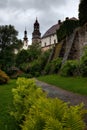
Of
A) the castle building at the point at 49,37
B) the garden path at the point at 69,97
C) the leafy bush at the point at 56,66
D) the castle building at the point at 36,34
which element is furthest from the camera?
the castle building at the point at 36,34

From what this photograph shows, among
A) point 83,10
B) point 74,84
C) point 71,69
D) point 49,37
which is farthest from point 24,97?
point 49,37

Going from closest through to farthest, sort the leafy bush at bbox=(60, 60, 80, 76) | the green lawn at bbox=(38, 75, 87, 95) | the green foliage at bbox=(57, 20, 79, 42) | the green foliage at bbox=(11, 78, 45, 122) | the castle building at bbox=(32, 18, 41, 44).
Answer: the green foliage at bbox=(11, 78, 45, 122) → the green lawn at bbox=(38, 75, 87, 95) → the leafy bush at bbox=(60, 60, 80, 76) → the green foliage at bbox=(57, 20, 79, 42) → the castle building at bbox=(32, 18, 41, 44)

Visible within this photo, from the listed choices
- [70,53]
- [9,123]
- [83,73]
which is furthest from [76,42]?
[9,123]

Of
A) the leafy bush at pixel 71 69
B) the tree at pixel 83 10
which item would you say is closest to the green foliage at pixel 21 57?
the tree at pixel 83 10

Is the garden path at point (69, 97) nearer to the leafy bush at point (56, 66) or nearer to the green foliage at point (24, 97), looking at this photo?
the green foliage at point (24, 97)

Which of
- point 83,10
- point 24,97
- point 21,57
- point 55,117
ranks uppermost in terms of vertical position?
point 83,10

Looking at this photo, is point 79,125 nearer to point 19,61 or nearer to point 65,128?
point 65,128

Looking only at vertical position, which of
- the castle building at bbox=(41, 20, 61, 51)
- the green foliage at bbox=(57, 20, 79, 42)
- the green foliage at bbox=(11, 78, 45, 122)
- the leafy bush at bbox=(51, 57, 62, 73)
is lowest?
the green foliage at bbox=(11, 78, 45, 122)

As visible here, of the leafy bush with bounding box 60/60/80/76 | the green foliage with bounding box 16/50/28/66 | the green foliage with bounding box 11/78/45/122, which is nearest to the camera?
the green foliage with bounding box 11/78/45/122

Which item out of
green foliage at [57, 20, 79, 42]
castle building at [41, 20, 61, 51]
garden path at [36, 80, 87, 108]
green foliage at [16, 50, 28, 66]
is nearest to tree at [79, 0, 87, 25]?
green foliage at [57, 20, 79, 42]

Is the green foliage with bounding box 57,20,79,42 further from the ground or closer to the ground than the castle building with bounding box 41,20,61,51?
closer to the ground

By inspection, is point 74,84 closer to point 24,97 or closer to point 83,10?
point 24,97

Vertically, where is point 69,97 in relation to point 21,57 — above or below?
below

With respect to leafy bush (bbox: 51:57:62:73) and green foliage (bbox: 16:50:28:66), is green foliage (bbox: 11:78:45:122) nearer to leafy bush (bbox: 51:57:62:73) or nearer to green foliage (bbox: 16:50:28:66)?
leafy bush (bbox: 51:57:62:73)
